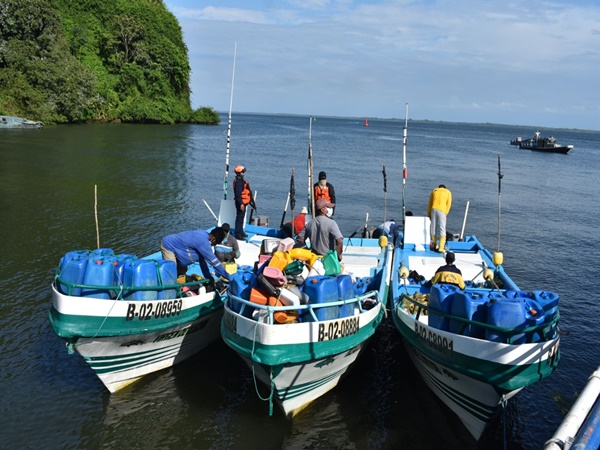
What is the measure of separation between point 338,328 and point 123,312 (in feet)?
11.8

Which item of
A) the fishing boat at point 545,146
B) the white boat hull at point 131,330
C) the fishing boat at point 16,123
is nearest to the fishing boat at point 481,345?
the white boat hull at point 131,330

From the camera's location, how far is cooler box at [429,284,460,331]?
8523mm

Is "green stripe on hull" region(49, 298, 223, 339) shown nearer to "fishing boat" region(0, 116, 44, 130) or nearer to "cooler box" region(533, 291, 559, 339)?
"cooler box" region(533, 291, 559, 339)

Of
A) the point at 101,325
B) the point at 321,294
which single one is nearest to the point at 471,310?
the point at 321,294

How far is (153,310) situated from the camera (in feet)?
30.5

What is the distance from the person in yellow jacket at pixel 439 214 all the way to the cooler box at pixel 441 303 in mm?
6063

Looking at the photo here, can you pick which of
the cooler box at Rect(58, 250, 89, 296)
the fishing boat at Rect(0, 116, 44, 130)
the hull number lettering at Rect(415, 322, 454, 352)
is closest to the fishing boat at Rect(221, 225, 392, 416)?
the hull number lettering at Rect(415, 322, 454, 352)

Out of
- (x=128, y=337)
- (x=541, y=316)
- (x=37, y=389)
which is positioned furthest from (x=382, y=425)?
(x=37, y=389)

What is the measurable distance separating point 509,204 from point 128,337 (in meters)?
28.0

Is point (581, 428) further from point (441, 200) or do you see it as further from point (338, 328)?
point (441, 200)

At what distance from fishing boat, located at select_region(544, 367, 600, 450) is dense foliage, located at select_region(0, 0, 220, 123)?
61.0 m

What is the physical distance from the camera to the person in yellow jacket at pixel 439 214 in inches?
578

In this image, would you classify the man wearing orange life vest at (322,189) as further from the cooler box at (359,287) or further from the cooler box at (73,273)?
the cooler box at (73,273)

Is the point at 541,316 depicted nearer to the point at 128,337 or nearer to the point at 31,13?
the point at 128,337
